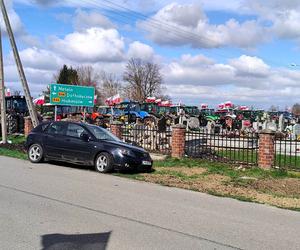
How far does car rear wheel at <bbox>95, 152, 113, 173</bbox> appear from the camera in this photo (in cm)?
1356

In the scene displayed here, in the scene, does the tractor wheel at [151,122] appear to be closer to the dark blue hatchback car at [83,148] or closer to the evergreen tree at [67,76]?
the dark blue hatchback car at [83,148]

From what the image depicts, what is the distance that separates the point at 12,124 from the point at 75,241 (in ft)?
79.0

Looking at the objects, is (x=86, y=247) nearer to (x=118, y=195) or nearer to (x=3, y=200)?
(x=3, y=200)

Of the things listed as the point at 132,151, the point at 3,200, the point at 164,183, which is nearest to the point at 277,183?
the point at 164,183

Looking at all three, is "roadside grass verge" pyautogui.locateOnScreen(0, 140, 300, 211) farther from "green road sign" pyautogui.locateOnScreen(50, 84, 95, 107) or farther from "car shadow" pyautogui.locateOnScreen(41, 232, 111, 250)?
"green road sign" pyautogui.locateOnScreen(50, 84, 95, 107)

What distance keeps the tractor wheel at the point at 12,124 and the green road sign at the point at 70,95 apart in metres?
7.62

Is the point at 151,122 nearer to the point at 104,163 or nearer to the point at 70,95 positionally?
the point at 70,95

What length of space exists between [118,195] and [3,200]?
2.39m

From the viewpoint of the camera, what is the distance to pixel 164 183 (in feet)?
40.2

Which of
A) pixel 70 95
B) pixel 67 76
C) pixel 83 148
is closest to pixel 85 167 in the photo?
pixel 83 148

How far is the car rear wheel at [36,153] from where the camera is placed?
50.4 feet

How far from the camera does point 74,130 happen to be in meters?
14.9

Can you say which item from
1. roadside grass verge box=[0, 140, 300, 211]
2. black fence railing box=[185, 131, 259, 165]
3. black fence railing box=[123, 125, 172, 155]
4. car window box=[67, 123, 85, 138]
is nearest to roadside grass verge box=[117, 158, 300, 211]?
roadside grass verge box=[0, 140, 300, 211]

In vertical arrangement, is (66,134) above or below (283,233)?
above
